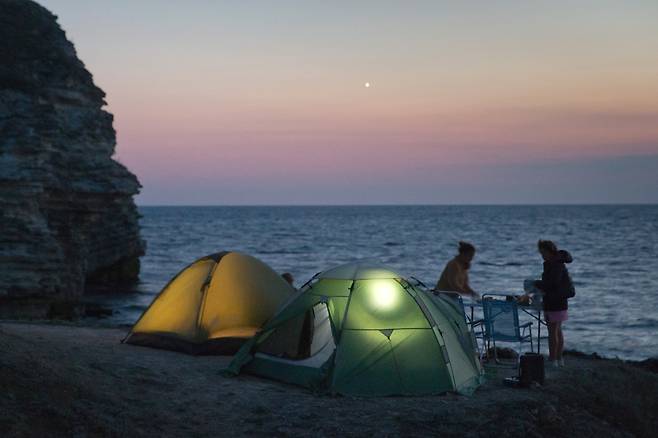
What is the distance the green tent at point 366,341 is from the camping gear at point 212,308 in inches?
73.4

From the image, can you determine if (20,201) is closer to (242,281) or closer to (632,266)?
(242,281)

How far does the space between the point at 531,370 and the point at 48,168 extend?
21.6 metres

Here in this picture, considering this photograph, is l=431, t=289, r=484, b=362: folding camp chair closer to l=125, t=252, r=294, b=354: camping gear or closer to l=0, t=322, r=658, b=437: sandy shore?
l=0, t=322, r=658, b=437: sandy shore

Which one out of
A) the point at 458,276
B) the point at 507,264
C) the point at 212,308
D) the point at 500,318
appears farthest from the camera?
the point at 507,264

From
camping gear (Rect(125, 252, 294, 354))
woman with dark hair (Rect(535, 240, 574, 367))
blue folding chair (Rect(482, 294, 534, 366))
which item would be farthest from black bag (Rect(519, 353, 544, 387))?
camping gear (Rect(125, 252, 294, 354))

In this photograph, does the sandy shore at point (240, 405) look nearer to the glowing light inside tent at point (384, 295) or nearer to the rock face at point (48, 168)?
the glowing light inside tent at point (384, 295)

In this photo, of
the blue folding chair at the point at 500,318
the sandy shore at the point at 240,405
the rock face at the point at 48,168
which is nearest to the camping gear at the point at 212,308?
the sandy shore at the point at 240,405

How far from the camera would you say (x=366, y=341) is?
34.0 ft

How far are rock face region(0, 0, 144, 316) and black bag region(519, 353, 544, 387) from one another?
62.4 ft

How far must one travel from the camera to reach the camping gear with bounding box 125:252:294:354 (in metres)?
12.9

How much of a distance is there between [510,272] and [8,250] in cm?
3815

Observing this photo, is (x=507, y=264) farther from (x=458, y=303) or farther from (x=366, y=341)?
(x=366, y=341)

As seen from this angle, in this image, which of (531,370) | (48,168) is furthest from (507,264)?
(531,370)

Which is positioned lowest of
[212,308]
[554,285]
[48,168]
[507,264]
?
[507,264]
